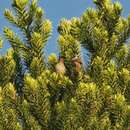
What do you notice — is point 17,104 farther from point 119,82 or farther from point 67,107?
point 119,82

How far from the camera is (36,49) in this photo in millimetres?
8727

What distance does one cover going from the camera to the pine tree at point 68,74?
7.62m

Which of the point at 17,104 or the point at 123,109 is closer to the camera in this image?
the point at 123,109

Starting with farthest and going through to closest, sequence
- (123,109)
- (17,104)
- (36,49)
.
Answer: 1. (36,49)
2. (17,104)
3. (123,109)

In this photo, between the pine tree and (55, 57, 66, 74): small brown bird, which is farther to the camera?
(55, 57, 66, 74): small brown bird

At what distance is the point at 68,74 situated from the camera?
8281 mm

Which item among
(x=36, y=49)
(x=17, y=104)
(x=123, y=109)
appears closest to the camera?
(x=123, y=109)

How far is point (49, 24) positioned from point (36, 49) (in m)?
0.44

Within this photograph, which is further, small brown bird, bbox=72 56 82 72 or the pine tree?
small brown bird, bbox=72 56 82 72

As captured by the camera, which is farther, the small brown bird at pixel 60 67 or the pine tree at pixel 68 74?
the small brown bird at pixel 60 67

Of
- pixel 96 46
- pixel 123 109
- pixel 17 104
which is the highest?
pixel 96 46

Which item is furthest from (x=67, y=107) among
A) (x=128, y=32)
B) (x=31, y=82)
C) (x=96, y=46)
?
(x=128, y=32)

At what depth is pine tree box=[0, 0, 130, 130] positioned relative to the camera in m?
7.62

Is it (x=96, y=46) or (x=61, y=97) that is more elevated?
(x=96, y=46)
